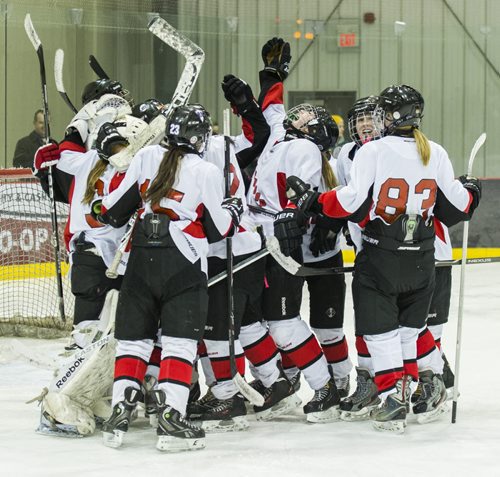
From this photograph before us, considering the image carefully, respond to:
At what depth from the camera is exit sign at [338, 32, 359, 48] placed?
9570 mm

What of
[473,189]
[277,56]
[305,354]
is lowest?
[305,354]

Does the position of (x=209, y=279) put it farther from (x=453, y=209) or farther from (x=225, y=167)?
(x=453, y=209)

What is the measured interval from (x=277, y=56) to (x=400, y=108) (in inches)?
33.4

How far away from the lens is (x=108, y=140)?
3.79 meters

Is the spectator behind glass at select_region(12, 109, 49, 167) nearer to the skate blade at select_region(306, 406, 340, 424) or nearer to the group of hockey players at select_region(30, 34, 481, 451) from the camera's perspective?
the group of hockey players at select_region(30, 34, 481, 451)

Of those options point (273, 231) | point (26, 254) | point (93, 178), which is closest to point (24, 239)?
point (26, 254)

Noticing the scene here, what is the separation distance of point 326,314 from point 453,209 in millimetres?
660

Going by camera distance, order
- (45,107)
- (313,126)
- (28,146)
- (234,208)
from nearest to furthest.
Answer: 1. (234,208)
2. (313,126)
3. (45,107)
4. (28,146)

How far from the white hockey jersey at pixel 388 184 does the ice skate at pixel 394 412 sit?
570mm

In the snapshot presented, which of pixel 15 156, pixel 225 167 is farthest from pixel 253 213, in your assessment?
pixel 15 156

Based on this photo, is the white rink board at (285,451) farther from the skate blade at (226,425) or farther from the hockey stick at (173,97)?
the hockey stick at (173,97)

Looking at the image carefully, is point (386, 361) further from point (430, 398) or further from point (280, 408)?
point (280, 408)

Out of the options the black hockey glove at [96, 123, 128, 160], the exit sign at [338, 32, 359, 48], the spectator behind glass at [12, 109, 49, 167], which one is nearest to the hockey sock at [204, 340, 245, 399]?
the black hockey glove at [96, 123, 128, 160]

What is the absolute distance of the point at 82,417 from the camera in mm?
3686
